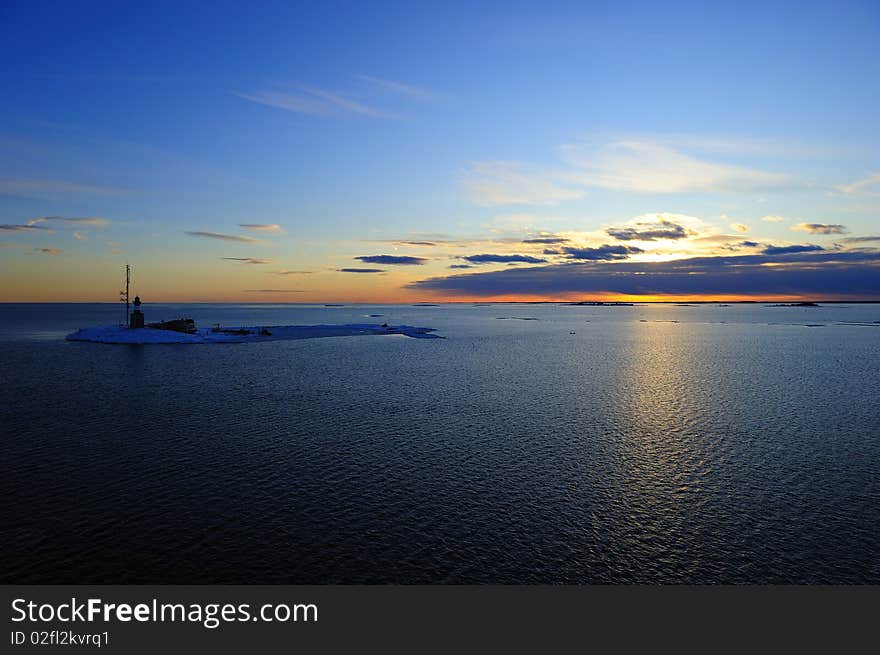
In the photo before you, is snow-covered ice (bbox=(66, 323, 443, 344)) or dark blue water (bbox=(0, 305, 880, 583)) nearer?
dark blue water (bbox=(0, 305, 880, 583))

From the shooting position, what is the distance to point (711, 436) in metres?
40.4

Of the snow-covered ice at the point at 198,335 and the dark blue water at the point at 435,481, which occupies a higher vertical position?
the snow-covered ice at the point at 198,335

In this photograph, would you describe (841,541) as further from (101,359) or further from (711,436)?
(101,359)

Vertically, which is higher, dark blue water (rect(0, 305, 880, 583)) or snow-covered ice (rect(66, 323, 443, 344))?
snow-covered ice (rect(66, 323, 443, 344))

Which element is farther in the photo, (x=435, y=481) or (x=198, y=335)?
(x=198, y=335)

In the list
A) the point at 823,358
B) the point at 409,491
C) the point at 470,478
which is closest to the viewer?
the point at 409,491

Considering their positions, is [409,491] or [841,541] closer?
[841,541]

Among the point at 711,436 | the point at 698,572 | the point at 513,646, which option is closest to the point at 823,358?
the point at 711,436

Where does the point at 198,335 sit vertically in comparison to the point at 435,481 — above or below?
above

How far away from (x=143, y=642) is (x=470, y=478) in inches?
695

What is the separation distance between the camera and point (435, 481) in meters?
29.8

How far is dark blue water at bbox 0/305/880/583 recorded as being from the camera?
2089 cm

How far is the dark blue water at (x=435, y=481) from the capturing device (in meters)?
20.9

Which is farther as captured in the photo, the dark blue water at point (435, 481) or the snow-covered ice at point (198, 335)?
the snow-covered ice at point (198, 335)
